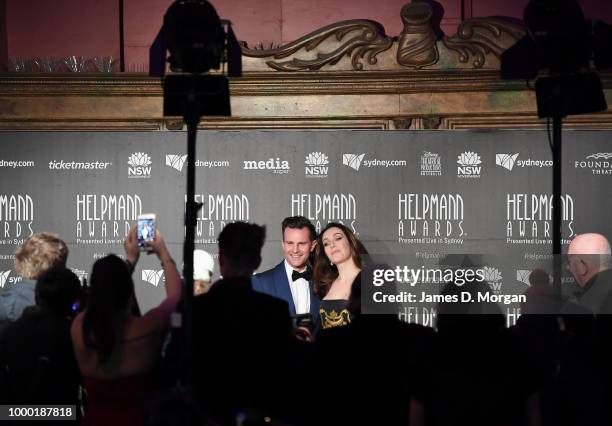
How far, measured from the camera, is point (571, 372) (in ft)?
14.7

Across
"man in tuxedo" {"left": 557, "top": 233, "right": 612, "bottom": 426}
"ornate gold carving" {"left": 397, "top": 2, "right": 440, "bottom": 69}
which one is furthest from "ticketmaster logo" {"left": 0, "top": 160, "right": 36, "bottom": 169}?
"man in tuxedo" {"left": 557, "top": 233, "right": 612, "bottom": 426}

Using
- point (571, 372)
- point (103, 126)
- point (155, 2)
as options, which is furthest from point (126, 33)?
point (571, 372)

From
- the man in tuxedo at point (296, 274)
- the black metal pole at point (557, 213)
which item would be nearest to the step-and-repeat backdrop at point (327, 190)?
the man in tuxedo at point (296, 274)

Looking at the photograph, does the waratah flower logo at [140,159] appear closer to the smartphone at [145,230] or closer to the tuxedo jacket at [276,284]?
the tuxedo jacket at [276,284]

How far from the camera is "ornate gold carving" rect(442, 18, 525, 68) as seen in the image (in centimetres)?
746

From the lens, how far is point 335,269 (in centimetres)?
629

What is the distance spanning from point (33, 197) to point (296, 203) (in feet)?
6.35

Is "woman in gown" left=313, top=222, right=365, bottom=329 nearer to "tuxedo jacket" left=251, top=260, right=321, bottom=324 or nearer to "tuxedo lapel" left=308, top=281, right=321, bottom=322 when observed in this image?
"tuxedo lapel" left=308, top=281, right=321, bottom=322

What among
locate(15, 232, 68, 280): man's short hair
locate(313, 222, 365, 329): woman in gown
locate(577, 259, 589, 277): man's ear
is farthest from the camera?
locate(313, 222, 365, 329): woman in gown

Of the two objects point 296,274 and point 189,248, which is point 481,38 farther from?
point 189,248

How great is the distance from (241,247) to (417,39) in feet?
12.8

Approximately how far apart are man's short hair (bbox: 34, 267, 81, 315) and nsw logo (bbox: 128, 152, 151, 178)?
3.04 m

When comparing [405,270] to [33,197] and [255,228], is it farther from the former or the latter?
[255,228]

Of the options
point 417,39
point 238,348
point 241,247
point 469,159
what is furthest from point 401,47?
point 238,348
